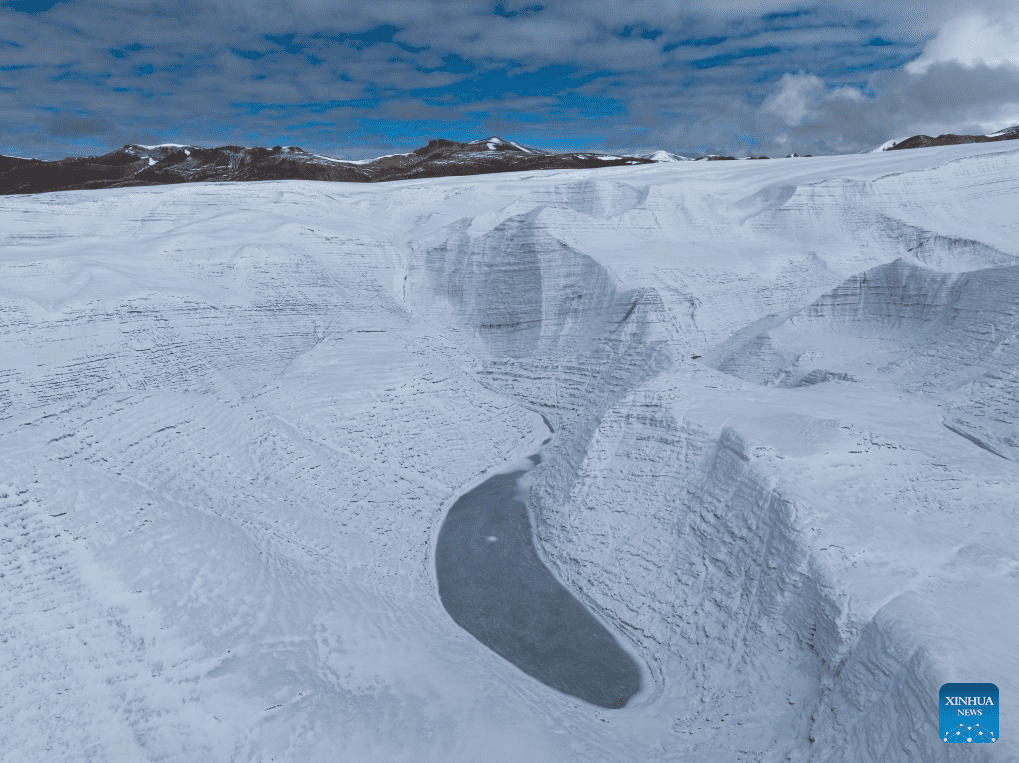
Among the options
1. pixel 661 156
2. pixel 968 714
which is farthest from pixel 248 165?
pixel 968 714

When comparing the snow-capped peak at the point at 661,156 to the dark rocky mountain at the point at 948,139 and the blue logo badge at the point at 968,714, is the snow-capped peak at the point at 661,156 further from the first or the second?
the blue logo badge at the point at 968,714

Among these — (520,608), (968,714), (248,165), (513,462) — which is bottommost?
(520,608)

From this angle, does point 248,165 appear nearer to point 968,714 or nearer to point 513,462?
point 513,462

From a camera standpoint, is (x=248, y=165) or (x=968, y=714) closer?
(x=968, y=714)

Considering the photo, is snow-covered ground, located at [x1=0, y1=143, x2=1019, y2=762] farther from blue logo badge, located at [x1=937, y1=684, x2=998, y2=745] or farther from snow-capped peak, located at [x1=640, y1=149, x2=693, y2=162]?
snow-capped peak, located at [x1=640, y1=149, x2=693, y2=162]

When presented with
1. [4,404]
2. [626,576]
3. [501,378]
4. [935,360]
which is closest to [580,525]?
[626,576]

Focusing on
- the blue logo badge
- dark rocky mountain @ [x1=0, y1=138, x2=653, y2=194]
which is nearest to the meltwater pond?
the blue logo badge

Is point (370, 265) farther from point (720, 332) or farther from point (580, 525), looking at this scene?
point (580, 525)
